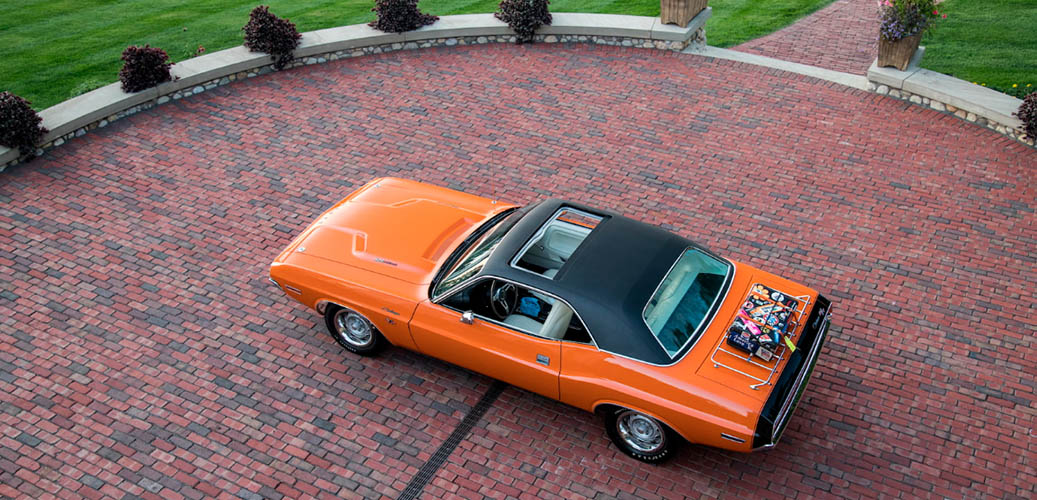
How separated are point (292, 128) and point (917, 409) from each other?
937 centimetres

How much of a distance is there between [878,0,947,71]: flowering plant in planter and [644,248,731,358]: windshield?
722cm

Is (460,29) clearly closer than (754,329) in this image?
No

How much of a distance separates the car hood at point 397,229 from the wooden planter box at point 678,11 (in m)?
7.16

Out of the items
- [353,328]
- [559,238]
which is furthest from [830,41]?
[353,328]

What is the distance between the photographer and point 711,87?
13.5 metres

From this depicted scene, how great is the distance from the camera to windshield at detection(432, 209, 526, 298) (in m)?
7.51

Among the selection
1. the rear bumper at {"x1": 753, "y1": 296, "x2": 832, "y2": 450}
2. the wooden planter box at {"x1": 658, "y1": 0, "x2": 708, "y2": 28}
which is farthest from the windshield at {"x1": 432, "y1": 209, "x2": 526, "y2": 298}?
the wooden planter box at {"x1": 658, "y1": 0, "x2": 708, "y2": 28}

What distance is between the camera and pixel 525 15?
48.2 feet

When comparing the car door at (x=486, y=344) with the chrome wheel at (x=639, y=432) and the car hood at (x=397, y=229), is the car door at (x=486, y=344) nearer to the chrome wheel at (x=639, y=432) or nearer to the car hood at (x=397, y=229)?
the car hood at (x=397, y=229)

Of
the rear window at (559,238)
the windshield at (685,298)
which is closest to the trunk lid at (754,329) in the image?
the windshield at (685,298)

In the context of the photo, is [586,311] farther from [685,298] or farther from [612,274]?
[685,298]

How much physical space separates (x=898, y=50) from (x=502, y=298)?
8961mm

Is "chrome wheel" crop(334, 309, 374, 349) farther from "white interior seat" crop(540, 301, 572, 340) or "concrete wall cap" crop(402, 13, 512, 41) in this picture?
"concrete wall cap" crop(402, 13, 512, 41)

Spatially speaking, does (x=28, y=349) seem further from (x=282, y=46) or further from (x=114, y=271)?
(x=282, y=46)
